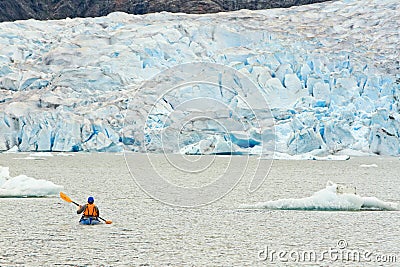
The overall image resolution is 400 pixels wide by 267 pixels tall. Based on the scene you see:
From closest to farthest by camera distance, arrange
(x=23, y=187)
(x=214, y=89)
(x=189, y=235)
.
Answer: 1. (x=189, y=235)
2. (x=23, y=187)
3. (x=214, y=89)

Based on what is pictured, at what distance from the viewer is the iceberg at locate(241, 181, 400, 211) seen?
12344 mm

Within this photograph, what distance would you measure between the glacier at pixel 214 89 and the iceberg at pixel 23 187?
14635 millimetres

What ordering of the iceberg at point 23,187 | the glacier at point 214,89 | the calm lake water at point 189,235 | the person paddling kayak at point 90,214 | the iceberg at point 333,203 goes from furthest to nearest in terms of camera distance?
the glacier at point 214,89 → the iceberg at point 23,187 → the iceberg at point 333,203 → the person paddling kayak at point 90,214 → the calm lake water at point 189,235

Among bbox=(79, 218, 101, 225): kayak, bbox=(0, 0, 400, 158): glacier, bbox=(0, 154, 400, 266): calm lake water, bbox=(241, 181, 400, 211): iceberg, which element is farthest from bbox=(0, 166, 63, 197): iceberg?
bbox=(0, 0, 400, 158): glacier

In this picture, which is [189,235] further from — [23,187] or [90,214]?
[23,187]

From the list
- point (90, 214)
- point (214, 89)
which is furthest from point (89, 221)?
point (214, 89)

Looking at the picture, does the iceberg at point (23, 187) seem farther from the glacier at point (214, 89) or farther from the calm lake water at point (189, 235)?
the glacier at point (214, 89)

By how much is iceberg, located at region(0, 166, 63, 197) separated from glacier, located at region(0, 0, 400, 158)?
14635 millimetres

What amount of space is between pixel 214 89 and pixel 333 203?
19643mm

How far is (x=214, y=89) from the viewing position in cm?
3172

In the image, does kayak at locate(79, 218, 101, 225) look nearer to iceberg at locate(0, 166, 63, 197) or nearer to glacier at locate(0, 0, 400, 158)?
iceberg at locate(0, 166, 63, 197)

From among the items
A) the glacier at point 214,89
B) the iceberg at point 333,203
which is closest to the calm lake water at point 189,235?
the iceberg at point 333,203

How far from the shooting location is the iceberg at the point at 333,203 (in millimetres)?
12344

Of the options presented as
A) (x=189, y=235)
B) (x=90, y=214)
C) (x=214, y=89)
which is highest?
(x=214, y=89)
